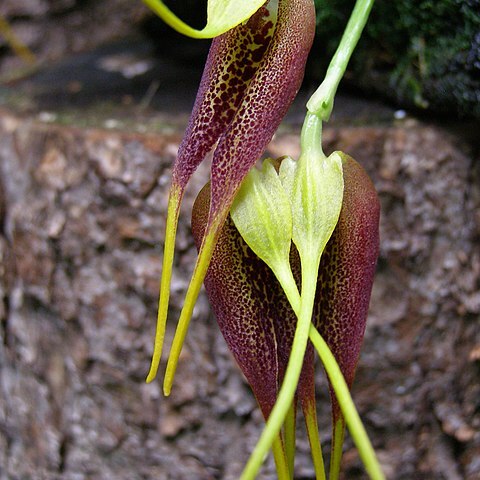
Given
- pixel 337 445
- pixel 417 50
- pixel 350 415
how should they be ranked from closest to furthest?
1. pixel 350 415
2. pixel 337 445
3. pixel 417 50

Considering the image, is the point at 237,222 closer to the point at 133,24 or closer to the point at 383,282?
the point at 383,282

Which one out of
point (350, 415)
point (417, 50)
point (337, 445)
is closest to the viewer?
point (350, 415)

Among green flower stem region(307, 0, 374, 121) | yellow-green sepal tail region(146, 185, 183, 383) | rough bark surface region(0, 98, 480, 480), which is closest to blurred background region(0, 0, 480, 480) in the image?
rough bark surface region(0, 98, 480, 480)

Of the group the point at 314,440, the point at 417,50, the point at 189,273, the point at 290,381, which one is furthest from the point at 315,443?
the point at 417,50

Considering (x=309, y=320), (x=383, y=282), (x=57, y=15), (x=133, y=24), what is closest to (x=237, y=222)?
(x=309, y=320)

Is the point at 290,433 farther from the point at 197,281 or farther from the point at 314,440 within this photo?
the point at 197,281
